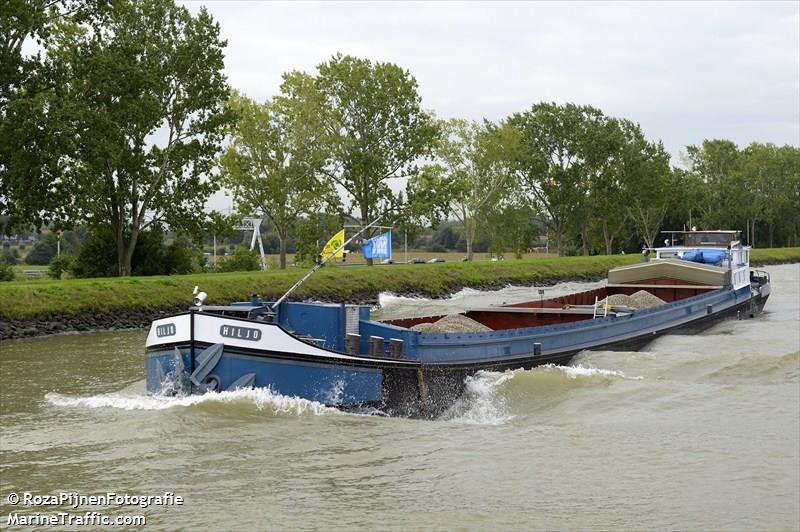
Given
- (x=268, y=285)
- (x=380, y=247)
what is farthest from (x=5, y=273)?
(x=380, y=247)

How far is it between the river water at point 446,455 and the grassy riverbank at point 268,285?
13214mm

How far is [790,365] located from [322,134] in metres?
40.7

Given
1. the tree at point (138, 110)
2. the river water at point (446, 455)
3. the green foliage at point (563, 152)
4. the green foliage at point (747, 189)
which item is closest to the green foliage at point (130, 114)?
the tree at point (138, 110)

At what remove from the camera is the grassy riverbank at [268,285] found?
1304 inches

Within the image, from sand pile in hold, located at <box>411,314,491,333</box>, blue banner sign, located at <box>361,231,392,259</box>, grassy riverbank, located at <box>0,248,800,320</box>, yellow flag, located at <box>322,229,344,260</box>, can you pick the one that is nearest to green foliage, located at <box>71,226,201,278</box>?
grassy riverbank, located at <box>0,248,800,320</box>

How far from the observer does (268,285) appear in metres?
43.2

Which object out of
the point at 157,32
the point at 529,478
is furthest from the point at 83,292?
the point at 529,478

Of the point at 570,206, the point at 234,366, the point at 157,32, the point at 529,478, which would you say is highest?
the point at 157,32

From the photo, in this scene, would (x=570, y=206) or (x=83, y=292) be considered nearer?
(x=83, y=292)

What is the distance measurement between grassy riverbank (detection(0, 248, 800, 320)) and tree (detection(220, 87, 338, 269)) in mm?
5083

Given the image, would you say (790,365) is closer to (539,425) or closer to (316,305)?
(539,425)

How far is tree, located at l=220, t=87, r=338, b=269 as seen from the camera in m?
53.8

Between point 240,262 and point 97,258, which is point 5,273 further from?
point 240,262

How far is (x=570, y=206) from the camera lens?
278ft
